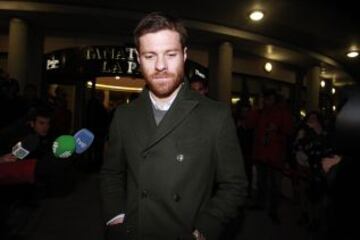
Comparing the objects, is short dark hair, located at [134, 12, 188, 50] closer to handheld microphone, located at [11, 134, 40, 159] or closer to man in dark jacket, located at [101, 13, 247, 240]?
man in dark jacket, located at [101, 13, 247, 240]

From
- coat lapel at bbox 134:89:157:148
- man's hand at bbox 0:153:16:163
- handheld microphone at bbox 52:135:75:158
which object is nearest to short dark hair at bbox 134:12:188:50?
coat lapel at bbox 134:89:157:148

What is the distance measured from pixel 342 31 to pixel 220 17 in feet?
12.5

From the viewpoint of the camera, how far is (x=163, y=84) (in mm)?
1809

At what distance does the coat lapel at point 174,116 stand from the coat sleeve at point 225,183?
0.17 meters

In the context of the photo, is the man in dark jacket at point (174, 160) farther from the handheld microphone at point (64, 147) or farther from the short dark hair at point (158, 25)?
the handheld microphone at point (64, 147)

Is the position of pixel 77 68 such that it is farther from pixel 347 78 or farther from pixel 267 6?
pixel 347 78

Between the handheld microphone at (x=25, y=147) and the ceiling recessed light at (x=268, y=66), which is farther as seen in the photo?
the ceiling recessed light at (x=268, y=66)

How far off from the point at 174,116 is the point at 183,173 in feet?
0.89

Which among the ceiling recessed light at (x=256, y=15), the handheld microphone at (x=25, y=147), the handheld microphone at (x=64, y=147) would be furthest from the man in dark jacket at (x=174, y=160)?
the ceiling recessed light at (x=256, y=15)

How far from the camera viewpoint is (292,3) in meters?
8.48

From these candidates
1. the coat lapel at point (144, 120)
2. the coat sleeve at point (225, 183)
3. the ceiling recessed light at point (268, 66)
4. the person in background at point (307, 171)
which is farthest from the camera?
the ceiling recessed light at point (268, 66)

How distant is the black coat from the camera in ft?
5.74

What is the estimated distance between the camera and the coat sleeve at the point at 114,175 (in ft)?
6.27

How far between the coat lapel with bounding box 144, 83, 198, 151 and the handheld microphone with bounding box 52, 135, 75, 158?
70 centimetres
